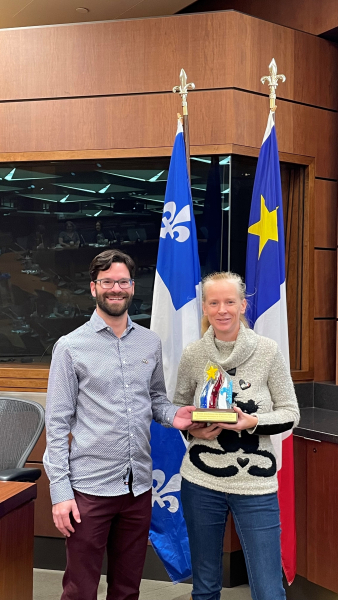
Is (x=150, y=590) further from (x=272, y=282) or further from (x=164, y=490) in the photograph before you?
(x=272, y=282)

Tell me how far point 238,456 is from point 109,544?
0.62 meters

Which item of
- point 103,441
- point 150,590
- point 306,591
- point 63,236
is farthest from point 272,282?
point 150,590

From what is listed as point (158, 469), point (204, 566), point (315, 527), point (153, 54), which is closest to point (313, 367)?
point (315, 527)

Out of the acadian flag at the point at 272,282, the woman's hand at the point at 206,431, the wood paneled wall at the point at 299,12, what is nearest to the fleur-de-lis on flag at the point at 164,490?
the acadian flag at the point at 272,282

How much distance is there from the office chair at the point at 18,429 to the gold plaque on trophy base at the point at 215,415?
1051mm

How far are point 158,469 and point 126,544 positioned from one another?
0.71 metres

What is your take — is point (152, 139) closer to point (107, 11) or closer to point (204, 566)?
point (107, 11)

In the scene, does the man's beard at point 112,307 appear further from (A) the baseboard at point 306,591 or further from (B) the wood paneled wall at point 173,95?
(A) the baseboard at point 306,591

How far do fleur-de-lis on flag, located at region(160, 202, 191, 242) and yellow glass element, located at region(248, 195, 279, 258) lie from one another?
352 mm

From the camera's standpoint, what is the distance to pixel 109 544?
2.25 m

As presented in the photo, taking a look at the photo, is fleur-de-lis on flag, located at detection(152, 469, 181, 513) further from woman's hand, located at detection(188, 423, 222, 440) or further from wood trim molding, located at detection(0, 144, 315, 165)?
wood trim molding, located at detection(0, 144, 315, 165)

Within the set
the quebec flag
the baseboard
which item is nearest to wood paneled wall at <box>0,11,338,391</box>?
the quebec flag

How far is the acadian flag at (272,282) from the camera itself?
2842 mm

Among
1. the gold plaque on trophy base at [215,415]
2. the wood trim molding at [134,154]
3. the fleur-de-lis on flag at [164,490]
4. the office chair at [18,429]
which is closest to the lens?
the gold plaque on trophy base at [215,415]
